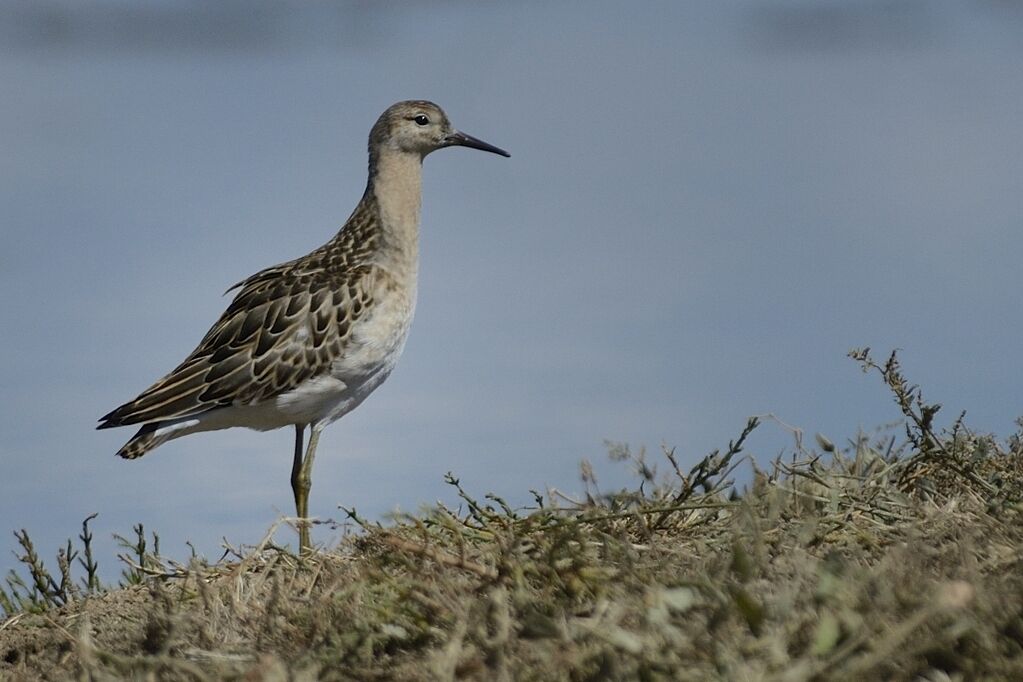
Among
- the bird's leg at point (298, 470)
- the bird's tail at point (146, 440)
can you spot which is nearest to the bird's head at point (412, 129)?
the bird's leg at point (298, 470)

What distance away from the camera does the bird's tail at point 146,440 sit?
8086 mm

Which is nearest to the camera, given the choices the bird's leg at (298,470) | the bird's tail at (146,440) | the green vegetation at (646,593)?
the green vegetation at (646,593)

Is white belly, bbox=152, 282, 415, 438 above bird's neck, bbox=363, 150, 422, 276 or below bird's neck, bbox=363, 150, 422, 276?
below

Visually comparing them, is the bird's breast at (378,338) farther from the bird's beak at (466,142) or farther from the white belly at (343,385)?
the bird's beak at (466,142)

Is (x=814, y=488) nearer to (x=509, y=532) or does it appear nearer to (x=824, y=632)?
(x=509, y=532)

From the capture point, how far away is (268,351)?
26.9 feet

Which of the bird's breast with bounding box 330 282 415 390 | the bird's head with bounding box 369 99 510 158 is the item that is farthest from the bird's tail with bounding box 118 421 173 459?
the bird's head with bounding box 369 99 510 158

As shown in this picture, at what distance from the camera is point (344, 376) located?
7996mm

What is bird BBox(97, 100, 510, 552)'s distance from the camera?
8023 millimetres

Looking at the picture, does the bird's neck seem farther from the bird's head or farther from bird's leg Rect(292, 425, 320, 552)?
bird's leg Rect(292, 425, 320, 552)

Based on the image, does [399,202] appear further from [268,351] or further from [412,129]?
[268,351]

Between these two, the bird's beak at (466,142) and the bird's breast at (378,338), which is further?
the bird's beak at (466,142)

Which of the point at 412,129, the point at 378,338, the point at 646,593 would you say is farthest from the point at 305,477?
the point at 646,593

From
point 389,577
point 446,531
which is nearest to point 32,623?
point 446,531
